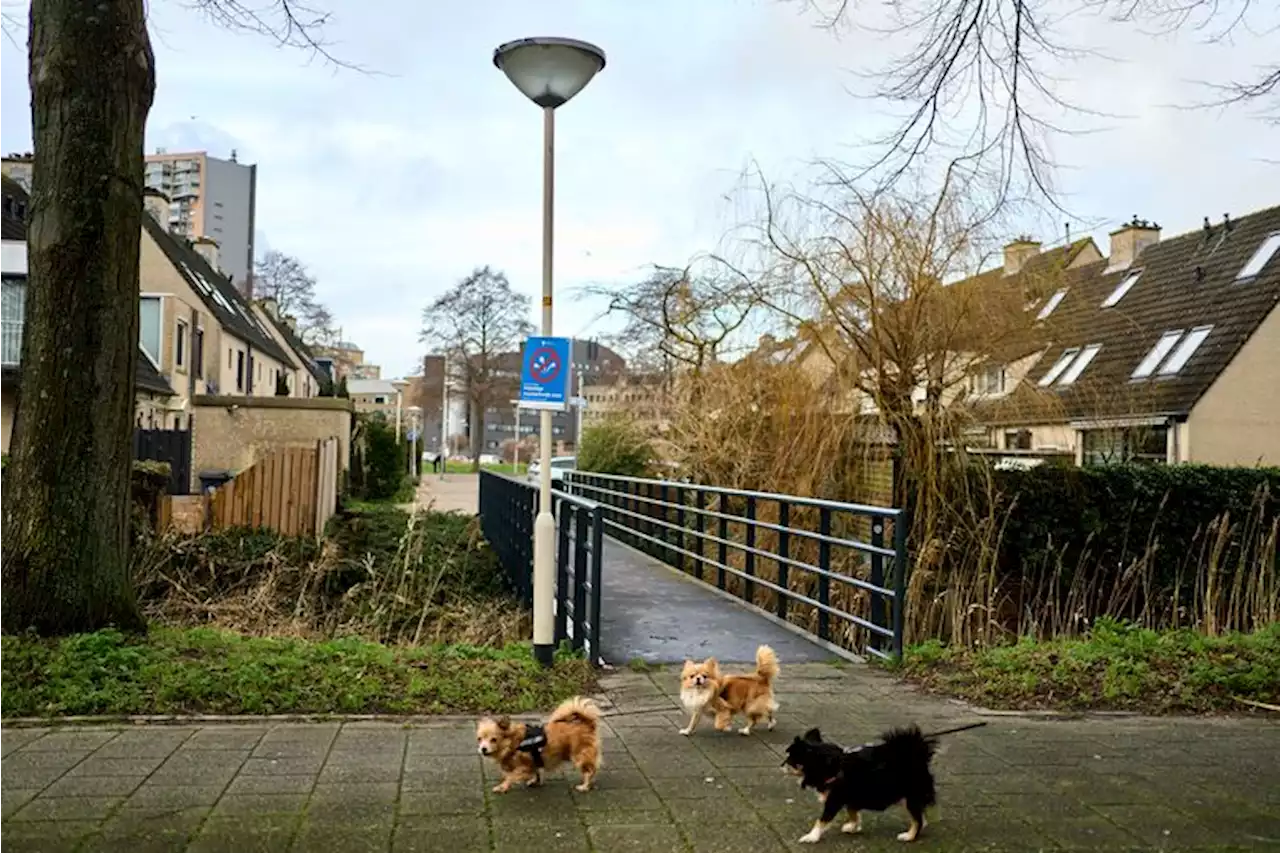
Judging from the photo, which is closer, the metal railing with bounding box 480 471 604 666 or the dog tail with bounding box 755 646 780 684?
the dog tail with bounding box 755 646 780 684

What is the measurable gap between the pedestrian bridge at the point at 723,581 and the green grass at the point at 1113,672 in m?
0.54

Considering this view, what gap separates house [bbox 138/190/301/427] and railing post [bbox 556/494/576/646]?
58.8 feet

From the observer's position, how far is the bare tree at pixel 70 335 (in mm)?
6902

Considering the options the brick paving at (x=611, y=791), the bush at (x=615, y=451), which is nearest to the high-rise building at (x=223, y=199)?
the bush at (x=615, y=451)

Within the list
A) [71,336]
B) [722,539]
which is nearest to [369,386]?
[722,539]

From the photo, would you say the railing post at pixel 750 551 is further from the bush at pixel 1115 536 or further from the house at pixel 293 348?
the house at pixel 293 348

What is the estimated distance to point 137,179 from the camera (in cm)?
727

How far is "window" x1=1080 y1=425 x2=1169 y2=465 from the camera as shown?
16156 mm

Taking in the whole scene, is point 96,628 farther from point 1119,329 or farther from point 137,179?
point 1119,329

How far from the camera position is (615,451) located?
70.0ft

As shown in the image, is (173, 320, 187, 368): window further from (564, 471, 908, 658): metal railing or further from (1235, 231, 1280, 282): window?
(1235, 231, 1280, 282): window

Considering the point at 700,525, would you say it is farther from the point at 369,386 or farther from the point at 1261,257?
the point at 369,386

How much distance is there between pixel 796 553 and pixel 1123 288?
19.2 metres

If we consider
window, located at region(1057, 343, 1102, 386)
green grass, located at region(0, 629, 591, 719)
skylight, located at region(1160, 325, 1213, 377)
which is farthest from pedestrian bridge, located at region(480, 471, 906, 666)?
skylight, located at region(1160, 325, 1213, 377)
